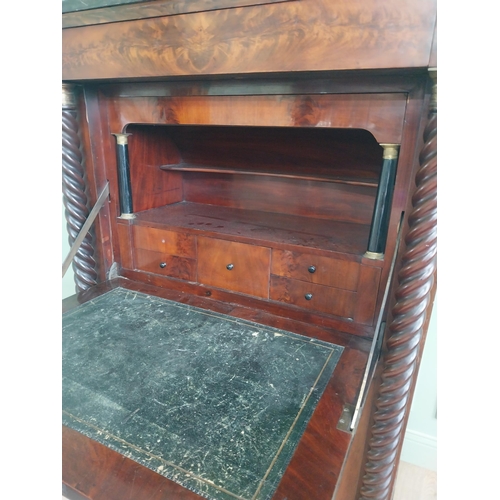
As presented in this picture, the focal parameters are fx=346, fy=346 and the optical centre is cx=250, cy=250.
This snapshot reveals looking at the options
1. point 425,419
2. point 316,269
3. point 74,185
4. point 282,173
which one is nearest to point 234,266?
point 316,269

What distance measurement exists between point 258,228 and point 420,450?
1.11 metres

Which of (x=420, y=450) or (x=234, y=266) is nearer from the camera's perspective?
(x=234, y=266)

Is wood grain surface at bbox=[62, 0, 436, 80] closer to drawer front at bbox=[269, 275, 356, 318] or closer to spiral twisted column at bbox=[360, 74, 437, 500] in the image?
spiral twisted column at bbox=[360, 74, 437, 500]

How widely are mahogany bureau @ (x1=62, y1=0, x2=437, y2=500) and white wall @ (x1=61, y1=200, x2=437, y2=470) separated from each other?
0.47 meters

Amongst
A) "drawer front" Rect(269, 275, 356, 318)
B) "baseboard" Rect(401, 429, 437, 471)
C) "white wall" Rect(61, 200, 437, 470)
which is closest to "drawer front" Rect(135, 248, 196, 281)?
"drawer front" Rect(269, 275, 356, 318)

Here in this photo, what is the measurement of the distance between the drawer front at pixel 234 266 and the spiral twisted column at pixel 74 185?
1.51 ft

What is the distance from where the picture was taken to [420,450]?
4.56ft

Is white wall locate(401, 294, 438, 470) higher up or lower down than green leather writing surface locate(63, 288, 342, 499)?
lower down

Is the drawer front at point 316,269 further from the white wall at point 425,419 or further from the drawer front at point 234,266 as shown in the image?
the white wall at point 425,419

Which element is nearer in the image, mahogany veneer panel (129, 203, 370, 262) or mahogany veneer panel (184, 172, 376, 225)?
mahogany veneer panel (129, 203, 370, 262)

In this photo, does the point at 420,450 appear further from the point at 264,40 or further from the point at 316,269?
the point at 264,40

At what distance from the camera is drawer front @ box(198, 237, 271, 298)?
3.69ft
